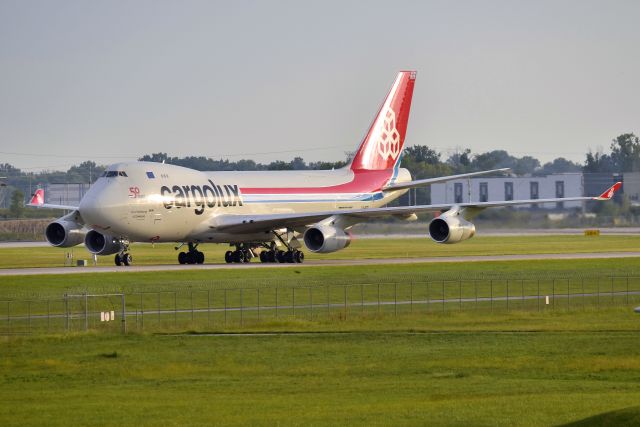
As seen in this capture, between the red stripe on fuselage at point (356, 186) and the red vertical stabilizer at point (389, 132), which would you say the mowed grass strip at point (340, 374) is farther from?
the red vertical stabilizer at point (389, 132)

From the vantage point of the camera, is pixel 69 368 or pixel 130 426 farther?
pixel 69 368

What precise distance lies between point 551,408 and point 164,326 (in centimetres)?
2564

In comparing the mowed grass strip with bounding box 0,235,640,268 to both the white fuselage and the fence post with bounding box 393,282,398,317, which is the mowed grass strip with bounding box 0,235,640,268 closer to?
the white fuselage

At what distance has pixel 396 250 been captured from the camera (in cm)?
9619

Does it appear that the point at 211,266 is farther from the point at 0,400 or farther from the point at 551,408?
the point at 551,408

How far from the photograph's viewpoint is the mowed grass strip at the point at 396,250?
87125mm

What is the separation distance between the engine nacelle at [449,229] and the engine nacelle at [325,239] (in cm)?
523

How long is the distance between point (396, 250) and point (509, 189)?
285 feet

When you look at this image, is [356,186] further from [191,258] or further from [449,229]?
[191,258]

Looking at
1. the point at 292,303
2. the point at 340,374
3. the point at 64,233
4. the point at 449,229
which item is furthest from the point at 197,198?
the point at 340,374

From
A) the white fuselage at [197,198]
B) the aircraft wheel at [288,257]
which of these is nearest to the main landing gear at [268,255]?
the aircraft wheel at [288,257]

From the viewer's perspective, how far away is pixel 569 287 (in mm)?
67500

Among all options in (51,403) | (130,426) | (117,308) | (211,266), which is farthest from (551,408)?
(211,266)

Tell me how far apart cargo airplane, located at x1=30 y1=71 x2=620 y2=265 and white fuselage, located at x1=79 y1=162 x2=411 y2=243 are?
0.06m
